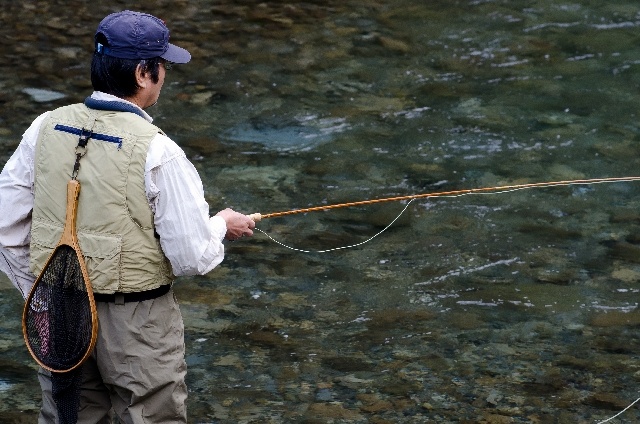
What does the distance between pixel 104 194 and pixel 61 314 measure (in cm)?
40

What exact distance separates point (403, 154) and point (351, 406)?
337cm

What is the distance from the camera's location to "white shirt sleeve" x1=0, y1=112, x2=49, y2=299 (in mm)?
3240

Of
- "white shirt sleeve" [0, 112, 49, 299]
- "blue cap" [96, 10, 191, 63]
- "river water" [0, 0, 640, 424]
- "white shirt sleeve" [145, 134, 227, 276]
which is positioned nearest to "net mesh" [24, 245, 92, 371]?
"white shirt sleeve" [0, 112, 49, 299]

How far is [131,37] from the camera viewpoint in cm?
318

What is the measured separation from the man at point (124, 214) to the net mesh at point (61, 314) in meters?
0.06

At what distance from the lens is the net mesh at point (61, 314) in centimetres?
317

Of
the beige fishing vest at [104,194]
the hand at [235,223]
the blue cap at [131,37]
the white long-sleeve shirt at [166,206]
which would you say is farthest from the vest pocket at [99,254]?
the blue cap at [131,37]

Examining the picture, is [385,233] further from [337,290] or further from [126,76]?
[126,76]

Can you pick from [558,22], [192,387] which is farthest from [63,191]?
[558,22]

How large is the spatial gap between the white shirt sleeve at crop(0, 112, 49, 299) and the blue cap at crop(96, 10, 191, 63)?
0.29 m

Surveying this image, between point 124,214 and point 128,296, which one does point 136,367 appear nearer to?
point 128,296

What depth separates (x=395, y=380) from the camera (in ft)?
16.2

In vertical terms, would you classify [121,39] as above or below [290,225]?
above

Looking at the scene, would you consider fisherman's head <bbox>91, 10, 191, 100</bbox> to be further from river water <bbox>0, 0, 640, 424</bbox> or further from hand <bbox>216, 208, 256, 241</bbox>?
river water <bbox>0, 0, 640, 424</bbox>
